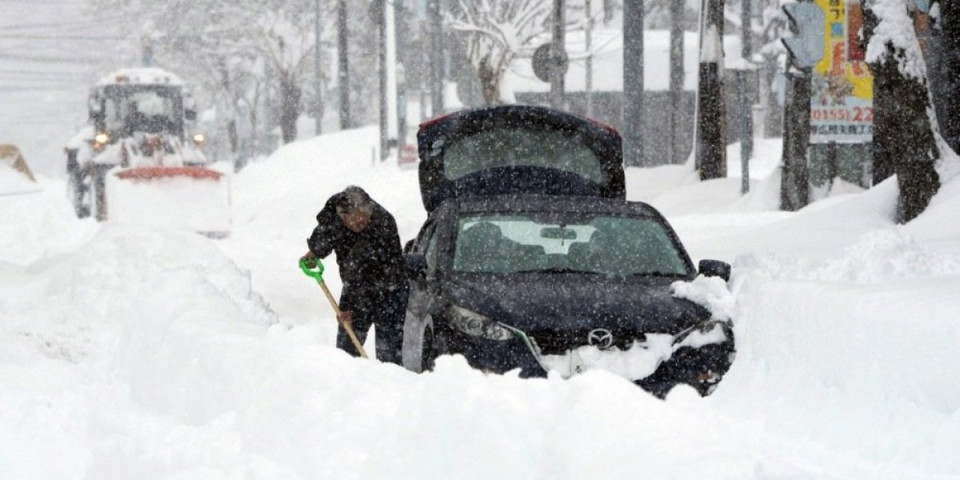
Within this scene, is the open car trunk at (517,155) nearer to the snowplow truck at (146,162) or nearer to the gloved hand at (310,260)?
the gloved hand at (310,260)

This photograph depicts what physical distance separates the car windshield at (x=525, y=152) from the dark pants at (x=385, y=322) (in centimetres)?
179

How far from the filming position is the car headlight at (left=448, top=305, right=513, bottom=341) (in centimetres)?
728

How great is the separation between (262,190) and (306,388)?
37.1 meters

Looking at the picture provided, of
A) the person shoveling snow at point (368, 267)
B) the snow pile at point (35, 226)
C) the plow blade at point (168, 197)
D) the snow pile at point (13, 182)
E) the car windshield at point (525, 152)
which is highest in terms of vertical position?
the car windshield at point (525, 152)

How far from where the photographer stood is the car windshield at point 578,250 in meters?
8.23

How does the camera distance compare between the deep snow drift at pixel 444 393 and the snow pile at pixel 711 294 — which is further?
the snow pile at pixel 711 294

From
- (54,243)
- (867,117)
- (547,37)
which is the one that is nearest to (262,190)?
(547,37)

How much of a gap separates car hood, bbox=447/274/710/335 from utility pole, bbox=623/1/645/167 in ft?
61.5

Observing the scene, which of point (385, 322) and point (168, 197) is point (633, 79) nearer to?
point (168, 197)

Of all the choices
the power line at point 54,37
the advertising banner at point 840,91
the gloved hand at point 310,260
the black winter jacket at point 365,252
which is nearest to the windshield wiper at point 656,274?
the black winter jacket at point 365,252

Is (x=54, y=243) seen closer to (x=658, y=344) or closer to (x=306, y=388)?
(x=658, y=344)

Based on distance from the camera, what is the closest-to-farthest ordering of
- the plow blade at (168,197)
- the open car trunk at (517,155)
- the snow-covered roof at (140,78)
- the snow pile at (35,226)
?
the open car trunk at (517,155) < the plow blade at (168,197) < the snow pile at (35,226) < the snow-covered roof at (140,78)

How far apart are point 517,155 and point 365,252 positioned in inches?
88.8

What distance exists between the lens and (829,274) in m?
8.77
